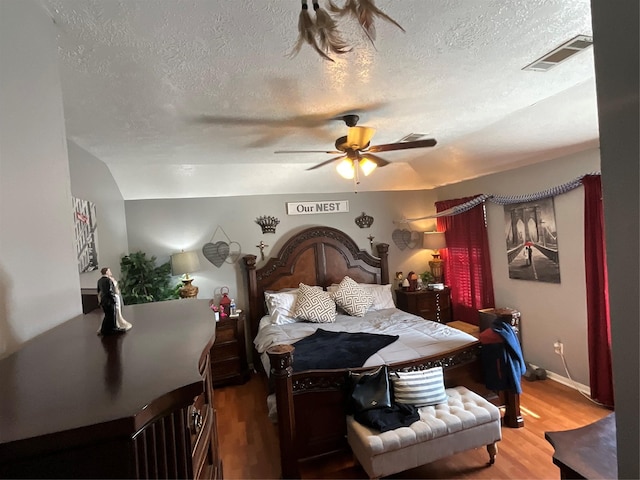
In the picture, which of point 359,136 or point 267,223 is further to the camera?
point 267,223

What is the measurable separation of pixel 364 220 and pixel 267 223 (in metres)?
1.41

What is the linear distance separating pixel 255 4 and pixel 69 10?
2.18 ft

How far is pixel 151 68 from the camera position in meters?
1.65

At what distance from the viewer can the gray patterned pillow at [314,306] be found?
12.4ft

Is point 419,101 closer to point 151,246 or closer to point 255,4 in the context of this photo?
point 255,4

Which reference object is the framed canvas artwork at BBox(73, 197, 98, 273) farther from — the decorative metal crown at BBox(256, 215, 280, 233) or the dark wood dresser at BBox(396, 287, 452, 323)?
the dark wood dresser at BBox(396, 287, 452, 323)

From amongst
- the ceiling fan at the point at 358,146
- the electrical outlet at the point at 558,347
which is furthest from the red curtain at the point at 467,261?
the ceiling fan at the point at 358,146

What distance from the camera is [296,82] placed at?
191cm

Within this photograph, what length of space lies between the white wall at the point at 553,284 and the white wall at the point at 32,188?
→ 3784 millimetres

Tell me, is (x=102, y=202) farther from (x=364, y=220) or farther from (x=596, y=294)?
(x=596, y=294)

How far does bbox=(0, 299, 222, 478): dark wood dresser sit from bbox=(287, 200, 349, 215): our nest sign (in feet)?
12.2

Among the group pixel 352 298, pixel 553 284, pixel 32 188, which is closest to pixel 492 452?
pixel 553 284

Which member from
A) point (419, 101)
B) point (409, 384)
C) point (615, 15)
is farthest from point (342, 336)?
point (615, 15)

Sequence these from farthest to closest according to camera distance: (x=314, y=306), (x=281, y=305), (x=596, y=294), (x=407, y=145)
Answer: (x=281, y=305)
(x=314, y=306)
(x=596, y=294)
(x=407, y=145)
